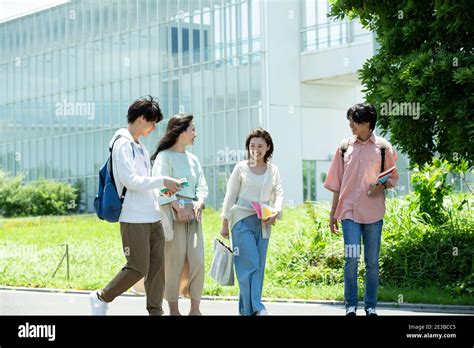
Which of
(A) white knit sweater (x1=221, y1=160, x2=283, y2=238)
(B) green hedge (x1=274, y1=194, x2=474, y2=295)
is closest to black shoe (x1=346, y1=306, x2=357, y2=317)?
(A) white knit sweater (x1=221, y1=160, x2=283, y2=238)

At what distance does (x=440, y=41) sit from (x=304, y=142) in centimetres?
2764

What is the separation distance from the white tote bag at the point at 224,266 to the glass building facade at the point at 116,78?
2957cm

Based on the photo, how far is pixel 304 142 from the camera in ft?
133

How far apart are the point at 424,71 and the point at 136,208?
202 inches

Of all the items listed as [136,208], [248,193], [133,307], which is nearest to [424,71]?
[248,193]

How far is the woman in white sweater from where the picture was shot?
9.79 meters

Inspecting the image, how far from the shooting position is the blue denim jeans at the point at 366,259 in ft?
31.6

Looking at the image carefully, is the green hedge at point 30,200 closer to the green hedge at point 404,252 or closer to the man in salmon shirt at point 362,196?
the green hedge at point 404,252

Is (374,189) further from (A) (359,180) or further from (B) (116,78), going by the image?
(B) (116,78)

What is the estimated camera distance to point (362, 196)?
961 centimetres

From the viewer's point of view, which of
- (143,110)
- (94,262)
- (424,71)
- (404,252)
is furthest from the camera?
(94,262)

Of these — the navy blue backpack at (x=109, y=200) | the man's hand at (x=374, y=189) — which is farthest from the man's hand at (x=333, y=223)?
the navy blue backpack at (x=109, y=200)

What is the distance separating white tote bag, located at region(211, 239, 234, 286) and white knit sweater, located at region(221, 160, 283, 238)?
252mm
